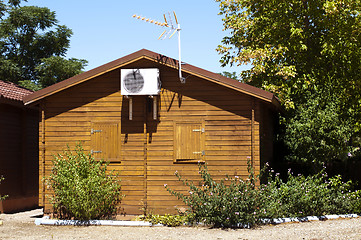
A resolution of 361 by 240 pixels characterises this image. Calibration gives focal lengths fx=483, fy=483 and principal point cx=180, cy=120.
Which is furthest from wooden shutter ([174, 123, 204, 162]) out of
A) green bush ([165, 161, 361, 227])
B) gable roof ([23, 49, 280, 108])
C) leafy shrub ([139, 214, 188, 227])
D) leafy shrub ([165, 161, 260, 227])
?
leafy shrub ([139, 214, 188, 227])

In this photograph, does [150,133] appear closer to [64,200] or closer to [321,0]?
[64,200]

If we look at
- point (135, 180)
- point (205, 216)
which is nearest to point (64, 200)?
point (135, 180)

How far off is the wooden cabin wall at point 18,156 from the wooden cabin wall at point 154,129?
2389 millimetres

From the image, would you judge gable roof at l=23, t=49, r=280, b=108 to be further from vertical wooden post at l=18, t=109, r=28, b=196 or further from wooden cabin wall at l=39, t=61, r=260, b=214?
vertical wooden post at l=18, t=109, r=28, b=196

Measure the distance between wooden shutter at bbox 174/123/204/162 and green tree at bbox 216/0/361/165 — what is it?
394cm

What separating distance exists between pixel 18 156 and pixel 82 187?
4.73 metres

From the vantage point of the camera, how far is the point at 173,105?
13.4 meters

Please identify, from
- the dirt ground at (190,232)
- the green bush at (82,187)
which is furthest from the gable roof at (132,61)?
the dirt ground at (190,232)

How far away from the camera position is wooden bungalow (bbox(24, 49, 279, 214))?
13.1 m

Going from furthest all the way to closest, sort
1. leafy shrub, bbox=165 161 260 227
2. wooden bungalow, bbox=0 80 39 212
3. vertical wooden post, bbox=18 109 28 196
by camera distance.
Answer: vertical wooden post, bbox=18 109 28 196 → wooden bungalow, bbox=0 80 39 212 → leafy shrub, bbox=165 161 260 227

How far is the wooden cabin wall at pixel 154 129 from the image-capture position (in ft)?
43.1

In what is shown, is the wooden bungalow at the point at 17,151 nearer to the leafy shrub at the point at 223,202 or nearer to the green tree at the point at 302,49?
the leafy shrub at the point at 223,202

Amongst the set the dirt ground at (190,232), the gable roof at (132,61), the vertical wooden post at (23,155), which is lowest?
the dirt ground at (190,232)

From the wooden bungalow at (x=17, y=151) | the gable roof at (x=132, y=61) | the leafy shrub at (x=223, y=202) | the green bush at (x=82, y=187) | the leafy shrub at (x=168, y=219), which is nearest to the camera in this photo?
the leafy shrub at (x=223, y=202)
